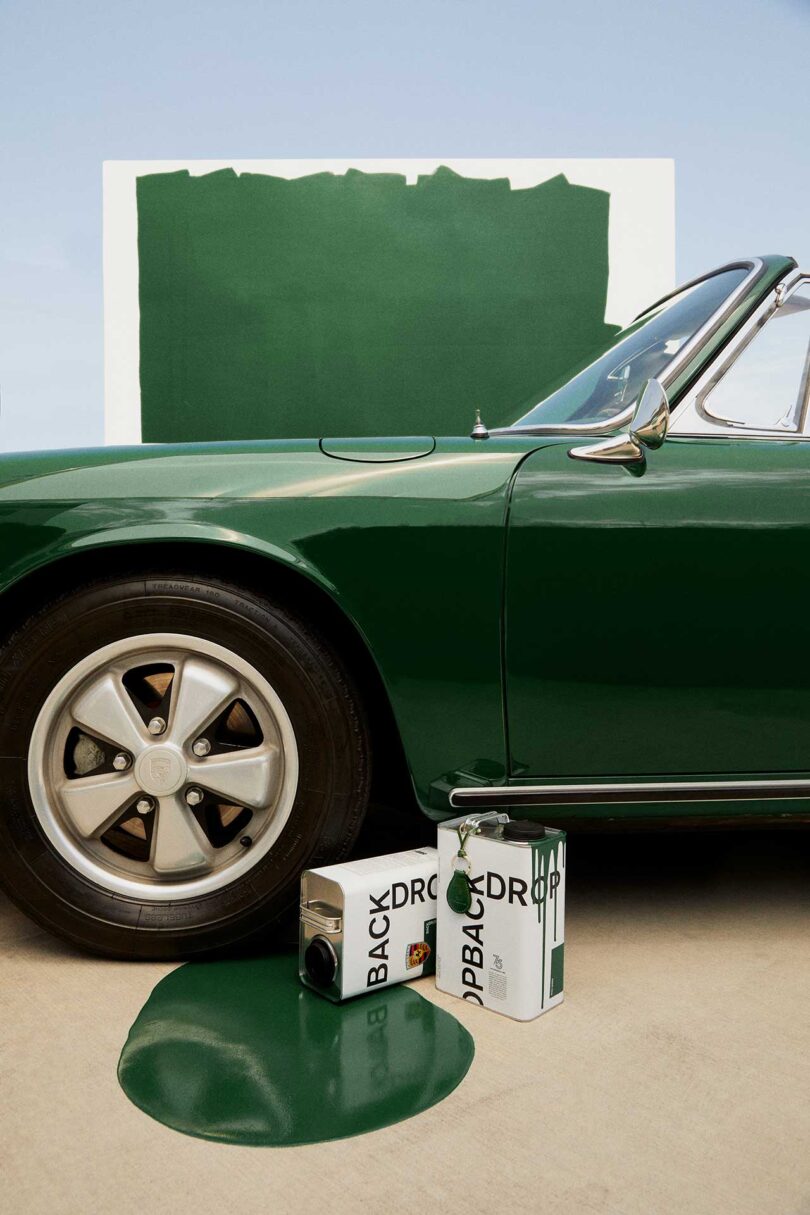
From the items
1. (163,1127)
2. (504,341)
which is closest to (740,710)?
(163,1127)

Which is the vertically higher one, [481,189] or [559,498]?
[481,189]

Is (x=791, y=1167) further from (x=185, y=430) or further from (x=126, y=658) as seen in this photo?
(x=185, y=430)

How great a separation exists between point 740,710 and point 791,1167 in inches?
33.4

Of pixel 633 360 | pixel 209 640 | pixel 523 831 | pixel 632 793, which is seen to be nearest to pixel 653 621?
pixel 632 793

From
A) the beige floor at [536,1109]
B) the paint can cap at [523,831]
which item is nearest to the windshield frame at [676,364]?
the paint can cap at [523,831]

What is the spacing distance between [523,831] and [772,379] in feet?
4.03

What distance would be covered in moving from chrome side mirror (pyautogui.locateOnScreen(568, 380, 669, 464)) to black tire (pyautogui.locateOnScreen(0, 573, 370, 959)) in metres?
0.71

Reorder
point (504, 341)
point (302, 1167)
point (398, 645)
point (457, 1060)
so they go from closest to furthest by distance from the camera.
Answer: point (302, 1167), point (457, 1060), point (398, 645), point (504, 341)

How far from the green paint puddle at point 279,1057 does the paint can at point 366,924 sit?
1.7 inches

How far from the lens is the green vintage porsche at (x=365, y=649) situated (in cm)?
181

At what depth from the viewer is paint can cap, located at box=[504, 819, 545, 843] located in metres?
1.71

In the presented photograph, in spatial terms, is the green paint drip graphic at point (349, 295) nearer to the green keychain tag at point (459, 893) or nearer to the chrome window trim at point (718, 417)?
the chrome window trim at point (718, 417)

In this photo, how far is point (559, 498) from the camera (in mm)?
1827

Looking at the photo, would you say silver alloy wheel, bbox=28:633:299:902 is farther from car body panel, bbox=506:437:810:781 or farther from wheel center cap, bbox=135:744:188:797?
car body panel, bbox=506:437:810:781
